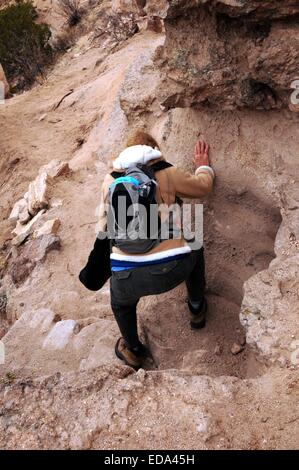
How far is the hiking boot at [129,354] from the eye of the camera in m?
3.02

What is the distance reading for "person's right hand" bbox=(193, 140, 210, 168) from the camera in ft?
10.8

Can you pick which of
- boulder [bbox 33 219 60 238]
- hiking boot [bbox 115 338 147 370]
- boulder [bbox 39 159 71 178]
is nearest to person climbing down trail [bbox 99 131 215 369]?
hiking boot [bbox 115 338 147 370]

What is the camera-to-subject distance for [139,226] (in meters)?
2.49

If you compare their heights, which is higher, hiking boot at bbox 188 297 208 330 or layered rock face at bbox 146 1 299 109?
layered rock face at bbox 146 1 299 109

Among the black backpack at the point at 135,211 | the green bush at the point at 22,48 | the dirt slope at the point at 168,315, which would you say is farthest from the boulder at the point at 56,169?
the green bush at the point at 22,48

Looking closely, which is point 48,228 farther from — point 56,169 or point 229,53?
point 229,53

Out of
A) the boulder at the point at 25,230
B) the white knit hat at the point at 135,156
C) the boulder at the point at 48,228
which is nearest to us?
the white knit hat at the point at 135,156

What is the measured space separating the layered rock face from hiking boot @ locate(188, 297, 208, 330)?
1.24 m

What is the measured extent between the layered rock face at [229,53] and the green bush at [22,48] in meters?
6.85

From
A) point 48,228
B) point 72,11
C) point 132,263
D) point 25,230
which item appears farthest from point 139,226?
point 72,11

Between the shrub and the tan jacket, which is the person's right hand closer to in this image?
the tan jacket

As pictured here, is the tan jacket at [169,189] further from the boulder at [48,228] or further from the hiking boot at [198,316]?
the boulder at [48,228]

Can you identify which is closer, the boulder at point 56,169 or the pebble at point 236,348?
the pebble at point 236,348
